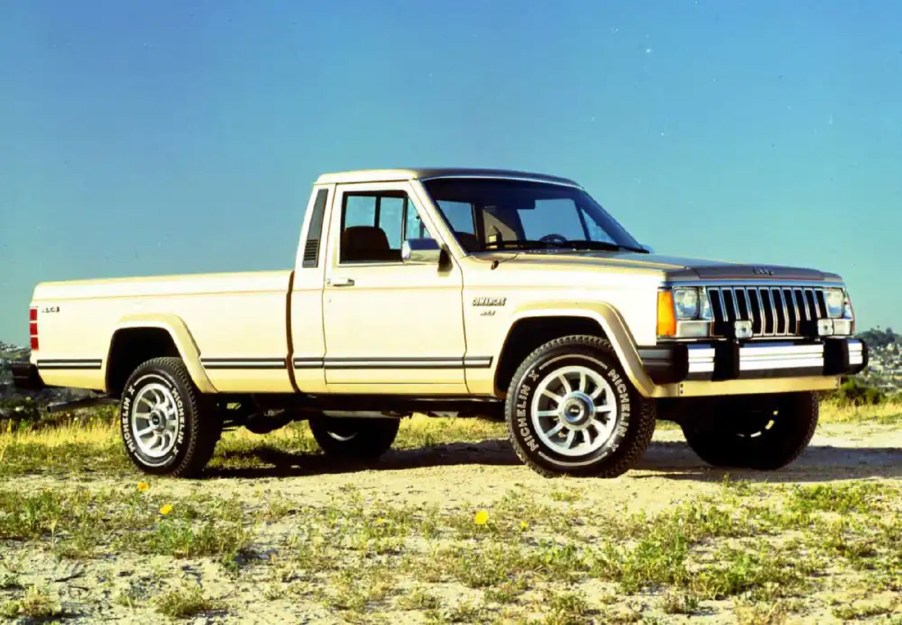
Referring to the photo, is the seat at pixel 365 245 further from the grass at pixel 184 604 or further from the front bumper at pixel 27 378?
the grass at pixel 184 604

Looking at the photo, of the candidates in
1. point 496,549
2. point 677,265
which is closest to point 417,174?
point 677,265

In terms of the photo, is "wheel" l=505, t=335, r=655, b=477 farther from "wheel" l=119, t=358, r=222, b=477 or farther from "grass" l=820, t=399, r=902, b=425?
"grass" l=820, t=399, r=902, b=425

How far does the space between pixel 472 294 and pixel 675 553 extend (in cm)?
321

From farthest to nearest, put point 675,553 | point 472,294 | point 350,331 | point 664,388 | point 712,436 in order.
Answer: point 712,436 < point 350,331 < point 472,294 < point 664,388 < point 675,553

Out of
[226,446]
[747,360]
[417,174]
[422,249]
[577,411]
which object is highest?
[417,174]

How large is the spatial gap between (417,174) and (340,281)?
94 cm

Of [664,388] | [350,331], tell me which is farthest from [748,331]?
[350,331]

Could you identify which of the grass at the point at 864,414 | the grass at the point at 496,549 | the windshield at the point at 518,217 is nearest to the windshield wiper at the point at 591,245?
the windshield at the point at 518,217

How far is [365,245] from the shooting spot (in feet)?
32.5

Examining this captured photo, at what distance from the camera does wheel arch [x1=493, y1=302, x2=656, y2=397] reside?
8477 millimetres

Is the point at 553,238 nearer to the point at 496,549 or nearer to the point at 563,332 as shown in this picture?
the point at 563,332

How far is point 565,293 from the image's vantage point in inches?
344

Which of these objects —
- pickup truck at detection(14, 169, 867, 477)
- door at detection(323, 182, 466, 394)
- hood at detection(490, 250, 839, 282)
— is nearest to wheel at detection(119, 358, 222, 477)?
pickup truck at detection(14, 169, 867, 477)

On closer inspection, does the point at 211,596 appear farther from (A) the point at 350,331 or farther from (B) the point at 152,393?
(B) the point at 152,393
